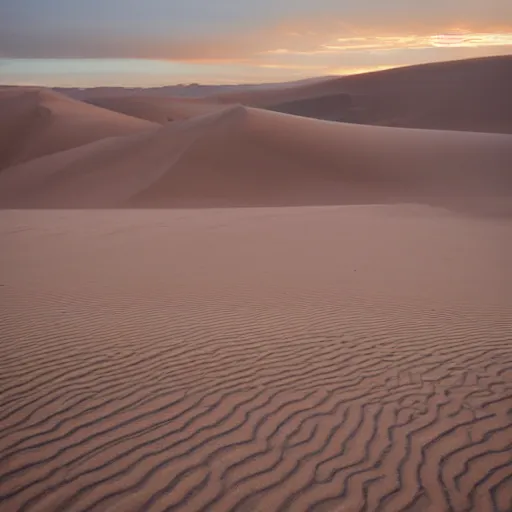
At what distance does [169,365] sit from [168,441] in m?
1.41

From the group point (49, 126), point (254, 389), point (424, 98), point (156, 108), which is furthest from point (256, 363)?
point (156, 108)

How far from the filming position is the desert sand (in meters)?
3.45

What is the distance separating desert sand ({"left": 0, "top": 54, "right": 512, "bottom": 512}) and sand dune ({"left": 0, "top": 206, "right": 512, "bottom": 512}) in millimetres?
18

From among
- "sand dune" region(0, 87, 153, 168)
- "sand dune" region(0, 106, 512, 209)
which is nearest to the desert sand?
"sand dune" region(0, 106, 512, 209)

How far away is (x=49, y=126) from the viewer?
44188mm

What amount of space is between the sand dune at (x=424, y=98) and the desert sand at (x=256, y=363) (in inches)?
1703

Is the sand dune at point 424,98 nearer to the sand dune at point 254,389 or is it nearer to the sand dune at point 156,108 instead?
the sand dune at point 156,108

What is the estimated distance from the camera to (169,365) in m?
5.21

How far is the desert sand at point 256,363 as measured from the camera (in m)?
3.45

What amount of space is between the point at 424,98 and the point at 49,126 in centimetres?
4400

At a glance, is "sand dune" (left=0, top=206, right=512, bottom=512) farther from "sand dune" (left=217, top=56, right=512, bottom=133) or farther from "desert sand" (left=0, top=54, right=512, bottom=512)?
"sand dune" (left=217, top=56, right=512, bottom=133)

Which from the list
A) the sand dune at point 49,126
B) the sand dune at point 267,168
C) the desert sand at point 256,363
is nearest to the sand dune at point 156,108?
the sand dune at point 49,126

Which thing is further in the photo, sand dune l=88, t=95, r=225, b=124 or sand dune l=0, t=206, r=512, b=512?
sand dune l=88, t=95, r=225, b=124

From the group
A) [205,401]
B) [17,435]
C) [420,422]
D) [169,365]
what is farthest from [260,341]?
[17,435]
